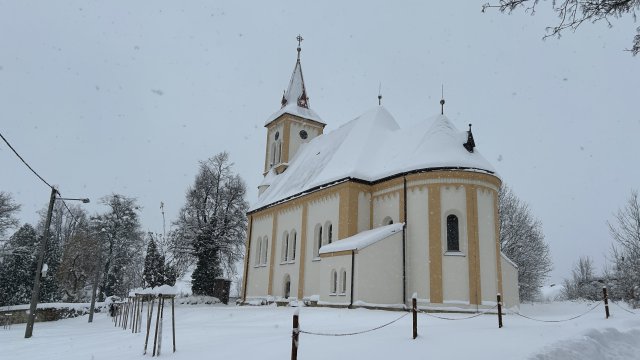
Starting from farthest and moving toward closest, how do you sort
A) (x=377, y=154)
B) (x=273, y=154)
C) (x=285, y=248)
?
(x=273, y=154), (x=285, y=248), (x=377, y=154)

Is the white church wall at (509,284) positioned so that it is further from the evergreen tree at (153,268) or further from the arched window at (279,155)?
the evergreen tree at (153,268)

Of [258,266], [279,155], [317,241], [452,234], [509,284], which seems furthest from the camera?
[279,155]

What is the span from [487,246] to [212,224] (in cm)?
2647

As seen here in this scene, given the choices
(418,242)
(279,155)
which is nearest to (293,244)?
(418,242)

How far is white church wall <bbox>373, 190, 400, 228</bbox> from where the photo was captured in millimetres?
23172

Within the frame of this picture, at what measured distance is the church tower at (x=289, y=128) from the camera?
39.6 metres

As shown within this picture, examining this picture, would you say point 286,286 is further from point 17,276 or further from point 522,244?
point 17,276

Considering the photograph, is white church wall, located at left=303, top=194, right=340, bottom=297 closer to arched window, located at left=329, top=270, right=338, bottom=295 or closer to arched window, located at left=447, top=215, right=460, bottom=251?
arched window, located at left=329, top=270, right=338, bottom=295

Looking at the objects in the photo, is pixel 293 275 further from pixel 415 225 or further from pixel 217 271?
pixel 217 271

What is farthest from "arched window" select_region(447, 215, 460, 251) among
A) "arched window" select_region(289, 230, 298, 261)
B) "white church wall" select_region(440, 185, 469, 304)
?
"arched window" select_region(289, 230, 298, 261)

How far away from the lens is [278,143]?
4084 centimetres

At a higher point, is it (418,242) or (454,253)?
(418,242)

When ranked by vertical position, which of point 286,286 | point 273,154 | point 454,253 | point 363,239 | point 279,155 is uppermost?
point 273,154

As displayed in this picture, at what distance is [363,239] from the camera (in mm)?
21453
